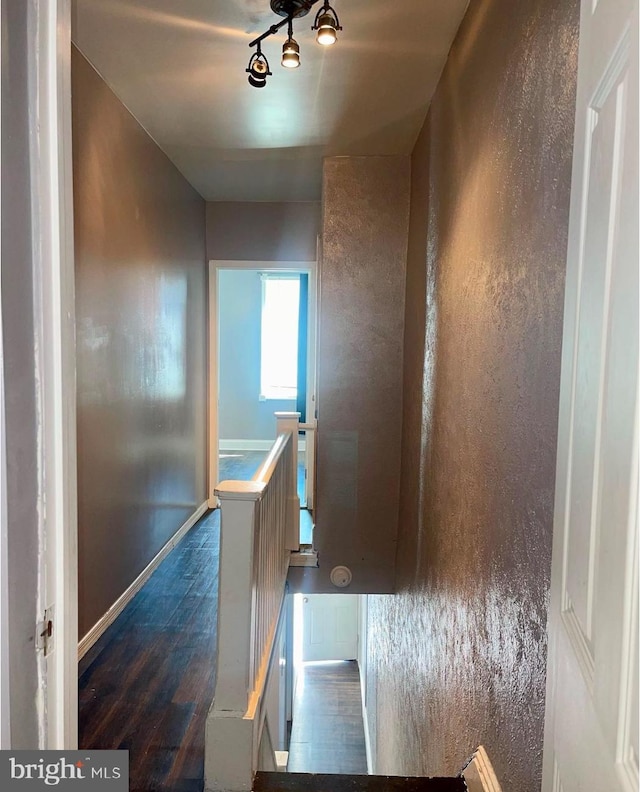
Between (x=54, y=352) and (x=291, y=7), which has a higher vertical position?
(x=291, y=7)

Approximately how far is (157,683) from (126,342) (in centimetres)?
166

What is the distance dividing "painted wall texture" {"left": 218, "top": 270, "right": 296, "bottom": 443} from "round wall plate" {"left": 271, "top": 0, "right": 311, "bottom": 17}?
5.81m

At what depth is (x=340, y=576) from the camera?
3811mm

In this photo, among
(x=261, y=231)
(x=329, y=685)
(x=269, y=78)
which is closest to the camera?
(x=269, y=78)

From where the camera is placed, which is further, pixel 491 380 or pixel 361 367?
pixel 361 367

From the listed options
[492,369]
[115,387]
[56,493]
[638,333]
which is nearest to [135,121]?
[115,387]

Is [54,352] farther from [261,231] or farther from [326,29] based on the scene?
[261,231]

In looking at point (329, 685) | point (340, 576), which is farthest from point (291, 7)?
point (329, 685)

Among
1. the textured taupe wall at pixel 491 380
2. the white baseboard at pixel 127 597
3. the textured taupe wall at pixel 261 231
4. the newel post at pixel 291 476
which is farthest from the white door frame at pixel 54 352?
the textured taupe wall at pixel 261 231

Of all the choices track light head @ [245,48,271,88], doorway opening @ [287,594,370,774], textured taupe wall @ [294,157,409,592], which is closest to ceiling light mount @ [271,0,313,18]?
track light head @ [245,48,271,88]

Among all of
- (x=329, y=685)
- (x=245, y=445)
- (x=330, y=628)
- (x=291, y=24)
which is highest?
(x=291, y=24)

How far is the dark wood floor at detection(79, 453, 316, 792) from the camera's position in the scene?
194 cm

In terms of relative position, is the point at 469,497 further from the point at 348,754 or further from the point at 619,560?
the point at 348,754

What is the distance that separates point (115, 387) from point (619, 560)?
260 cm
